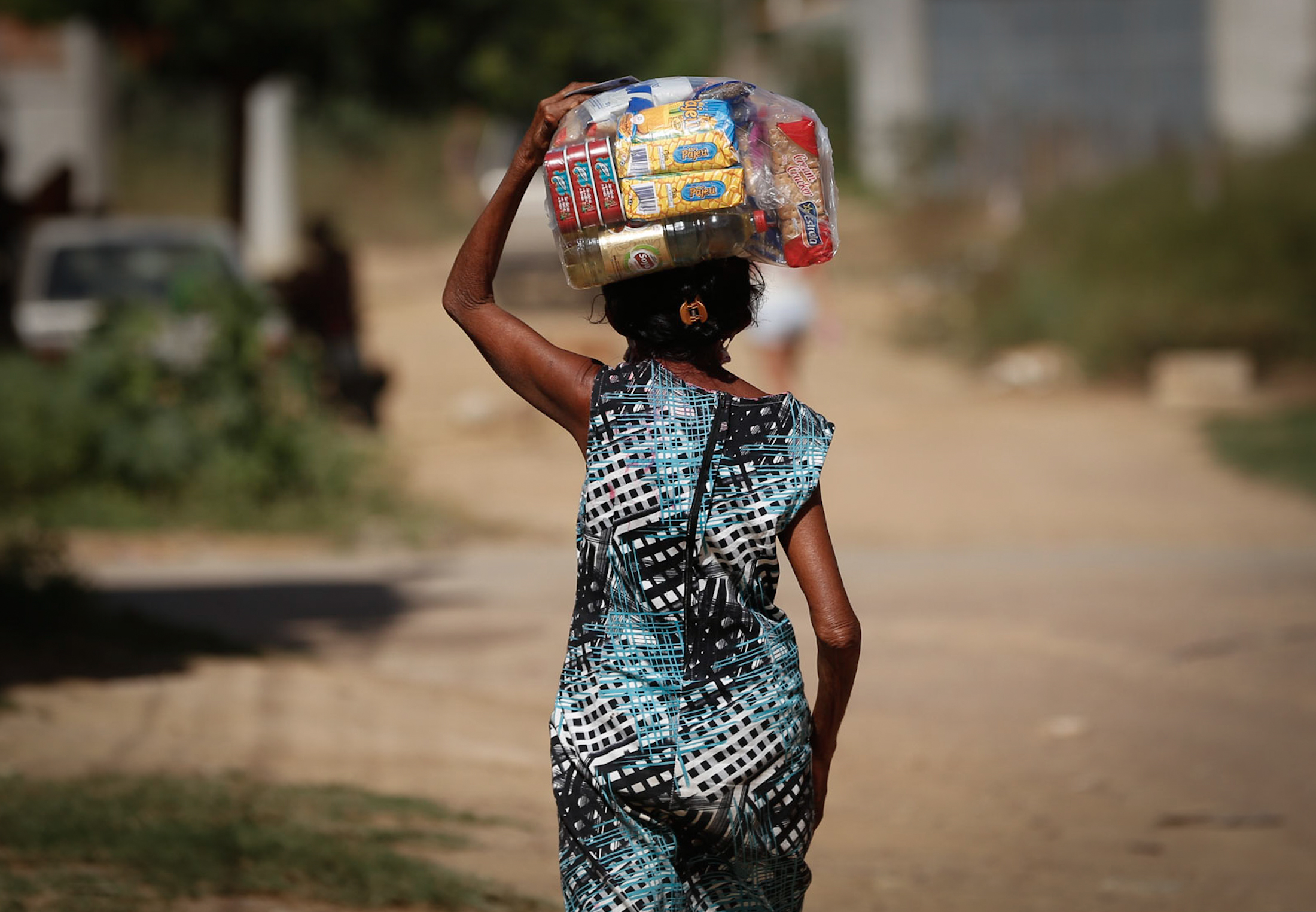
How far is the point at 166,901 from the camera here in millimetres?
3701

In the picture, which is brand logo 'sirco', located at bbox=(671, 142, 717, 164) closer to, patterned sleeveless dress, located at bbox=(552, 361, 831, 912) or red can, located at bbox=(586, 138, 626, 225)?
red can, located at bbox=(586, 138, 626, 225)

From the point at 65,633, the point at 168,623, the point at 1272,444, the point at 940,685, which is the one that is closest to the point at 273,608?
the point at 168,623

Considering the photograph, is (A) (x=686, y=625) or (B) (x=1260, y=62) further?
(B) (x=1260, y=62)

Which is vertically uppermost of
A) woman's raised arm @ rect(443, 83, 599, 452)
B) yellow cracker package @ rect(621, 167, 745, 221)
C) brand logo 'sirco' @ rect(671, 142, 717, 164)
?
brand logo 'sirco' @ rect(671, 142, 717, 164)

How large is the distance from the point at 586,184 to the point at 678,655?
2.27 feet

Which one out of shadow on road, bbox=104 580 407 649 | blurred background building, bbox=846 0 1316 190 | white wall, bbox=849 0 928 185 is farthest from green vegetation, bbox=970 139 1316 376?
shadow on road, bbox=104 580 407 649

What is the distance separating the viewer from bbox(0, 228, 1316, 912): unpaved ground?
474cm

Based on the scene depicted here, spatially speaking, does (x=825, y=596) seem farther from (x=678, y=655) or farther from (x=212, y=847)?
(x=212, y=847)

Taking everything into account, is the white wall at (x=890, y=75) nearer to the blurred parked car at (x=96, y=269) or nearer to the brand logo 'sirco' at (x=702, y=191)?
the blurred parked car at (x=96, y=269)

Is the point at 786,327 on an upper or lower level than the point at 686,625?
lower

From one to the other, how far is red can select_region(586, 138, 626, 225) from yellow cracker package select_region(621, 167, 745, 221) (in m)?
0.01

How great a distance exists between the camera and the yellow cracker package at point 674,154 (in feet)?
7.56

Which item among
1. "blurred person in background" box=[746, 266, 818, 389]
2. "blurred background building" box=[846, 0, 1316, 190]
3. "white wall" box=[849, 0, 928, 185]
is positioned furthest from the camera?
"white wall" box=[849, 0, 928, 185]

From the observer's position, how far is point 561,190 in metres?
2.36
